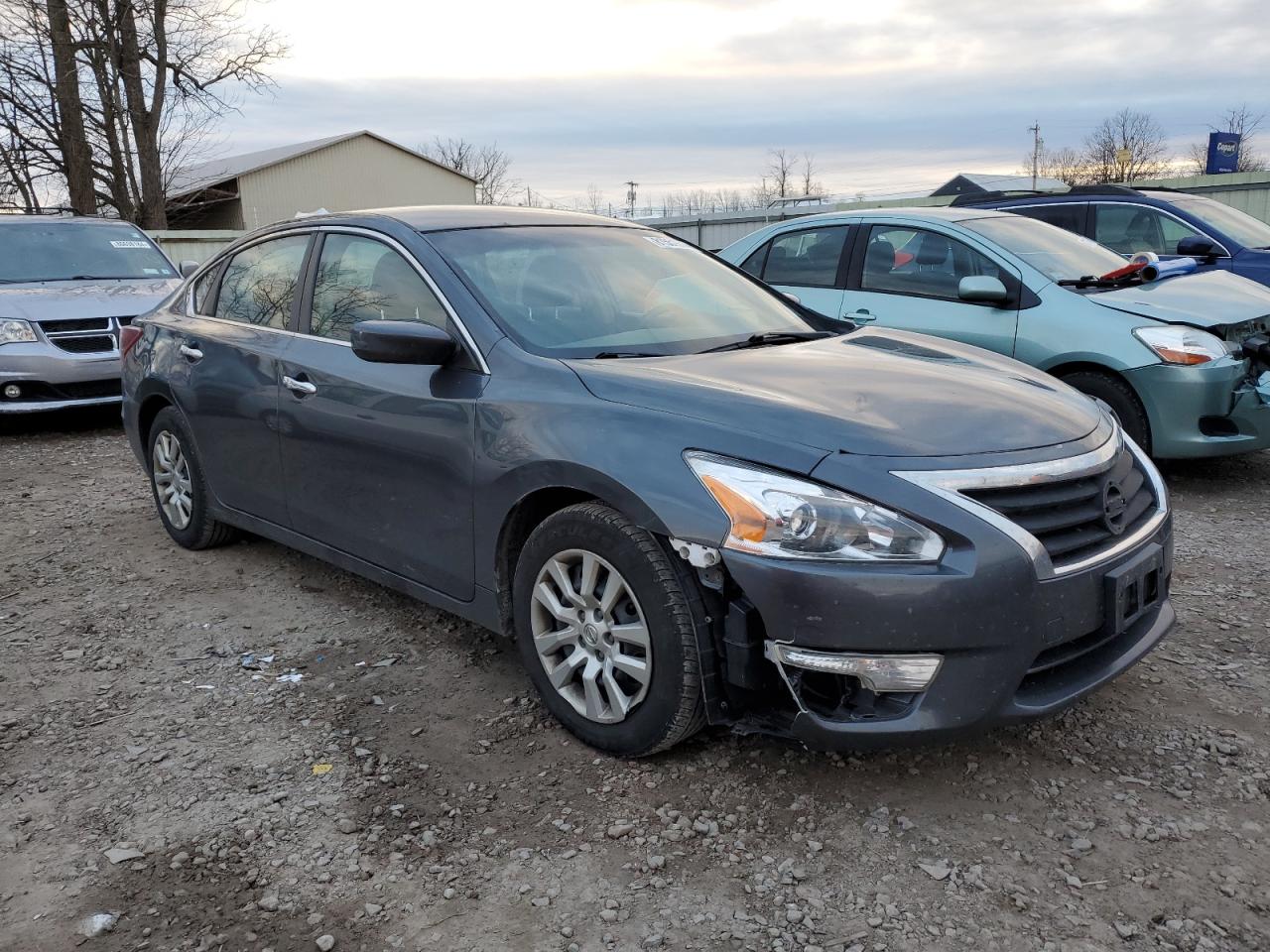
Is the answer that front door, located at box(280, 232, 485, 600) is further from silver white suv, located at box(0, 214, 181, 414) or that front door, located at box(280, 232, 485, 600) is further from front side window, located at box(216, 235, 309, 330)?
silver white suv, located at box(0, 214, 181, 414)

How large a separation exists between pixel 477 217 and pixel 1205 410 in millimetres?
3970

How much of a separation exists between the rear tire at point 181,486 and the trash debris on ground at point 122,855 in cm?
238

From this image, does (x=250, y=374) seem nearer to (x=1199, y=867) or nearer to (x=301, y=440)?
(x=301, y=440)

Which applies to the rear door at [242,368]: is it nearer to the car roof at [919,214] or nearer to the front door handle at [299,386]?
the front door handle at [299,386]

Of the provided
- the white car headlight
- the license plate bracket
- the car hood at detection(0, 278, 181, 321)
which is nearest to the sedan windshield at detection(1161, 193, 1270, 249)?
the white car headlight

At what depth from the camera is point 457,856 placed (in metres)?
2.62

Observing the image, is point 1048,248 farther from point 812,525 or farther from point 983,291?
point 812,525

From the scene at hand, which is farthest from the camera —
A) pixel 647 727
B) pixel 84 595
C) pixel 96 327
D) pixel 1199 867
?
pixel 96 327

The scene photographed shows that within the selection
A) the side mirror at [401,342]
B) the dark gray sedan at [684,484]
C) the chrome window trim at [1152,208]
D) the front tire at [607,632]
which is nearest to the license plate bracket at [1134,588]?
the dark gray sedan at [684,484]

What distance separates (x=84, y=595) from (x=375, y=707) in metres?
1.96

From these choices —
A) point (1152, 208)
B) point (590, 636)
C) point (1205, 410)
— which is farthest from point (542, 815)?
point (1152, 208)

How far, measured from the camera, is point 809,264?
6922 mm

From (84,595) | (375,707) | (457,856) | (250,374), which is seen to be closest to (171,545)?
(84,595)

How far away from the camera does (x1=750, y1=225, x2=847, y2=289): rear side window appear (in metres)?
6.80
